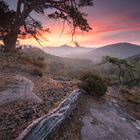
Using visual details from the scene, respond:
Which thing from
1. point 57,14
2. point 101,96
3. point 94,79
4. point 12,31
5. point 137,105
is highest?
point 57,14

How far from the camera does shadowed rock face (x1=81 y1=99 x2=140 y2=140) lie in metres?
6.95

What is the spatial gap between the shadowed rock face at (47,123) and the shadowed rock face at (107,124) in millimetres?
923

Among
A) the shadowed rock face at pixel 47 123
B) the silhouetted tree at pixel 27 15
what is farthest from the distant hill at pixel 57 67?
the shadowed rock face at pixel 47 123

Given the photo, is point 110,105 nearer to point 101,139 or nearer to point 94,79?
point 94,79

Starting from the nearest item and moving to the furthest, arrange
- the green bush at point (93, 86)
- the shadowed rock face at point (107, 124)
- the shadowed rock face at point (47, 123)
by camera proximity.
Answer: the shadowed rock face at point (47, 123) → the shadowed rock face at point (107, 124) → the green bush at point (93, 86)

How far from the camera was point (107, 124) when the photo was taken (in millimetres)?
7875

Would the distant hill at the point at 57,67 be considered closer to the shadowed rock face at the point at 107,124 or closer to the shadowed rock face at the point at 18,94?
the shadowed rock face at the point at 107,124

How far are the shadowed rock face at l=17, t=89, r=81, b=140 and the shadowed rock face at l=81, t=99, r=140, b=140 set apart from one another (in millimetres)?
923

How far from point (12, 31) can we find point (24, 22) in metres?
1.27

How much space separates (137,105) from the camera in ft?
39.1

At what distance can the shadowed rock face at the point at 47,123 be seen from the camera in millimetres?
4388

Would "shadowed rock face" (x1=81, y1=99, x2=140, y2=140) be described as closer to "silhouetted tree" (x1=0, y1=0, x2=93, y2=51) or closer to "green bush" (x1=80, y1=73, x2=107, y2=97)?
"green bush" (x1=80, y1=73, x2=107, y2=97)

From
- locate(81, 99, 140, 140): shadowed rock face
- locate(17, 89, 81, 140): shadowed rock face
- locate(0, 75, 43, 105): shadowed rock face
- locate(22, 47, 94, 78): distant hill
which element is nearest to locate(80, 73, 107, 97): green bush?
locate(81, 99, 140, 140): shadowed rock face

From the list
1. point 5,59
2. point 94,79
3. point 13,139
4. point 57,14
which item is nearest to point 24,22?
point 57,14
